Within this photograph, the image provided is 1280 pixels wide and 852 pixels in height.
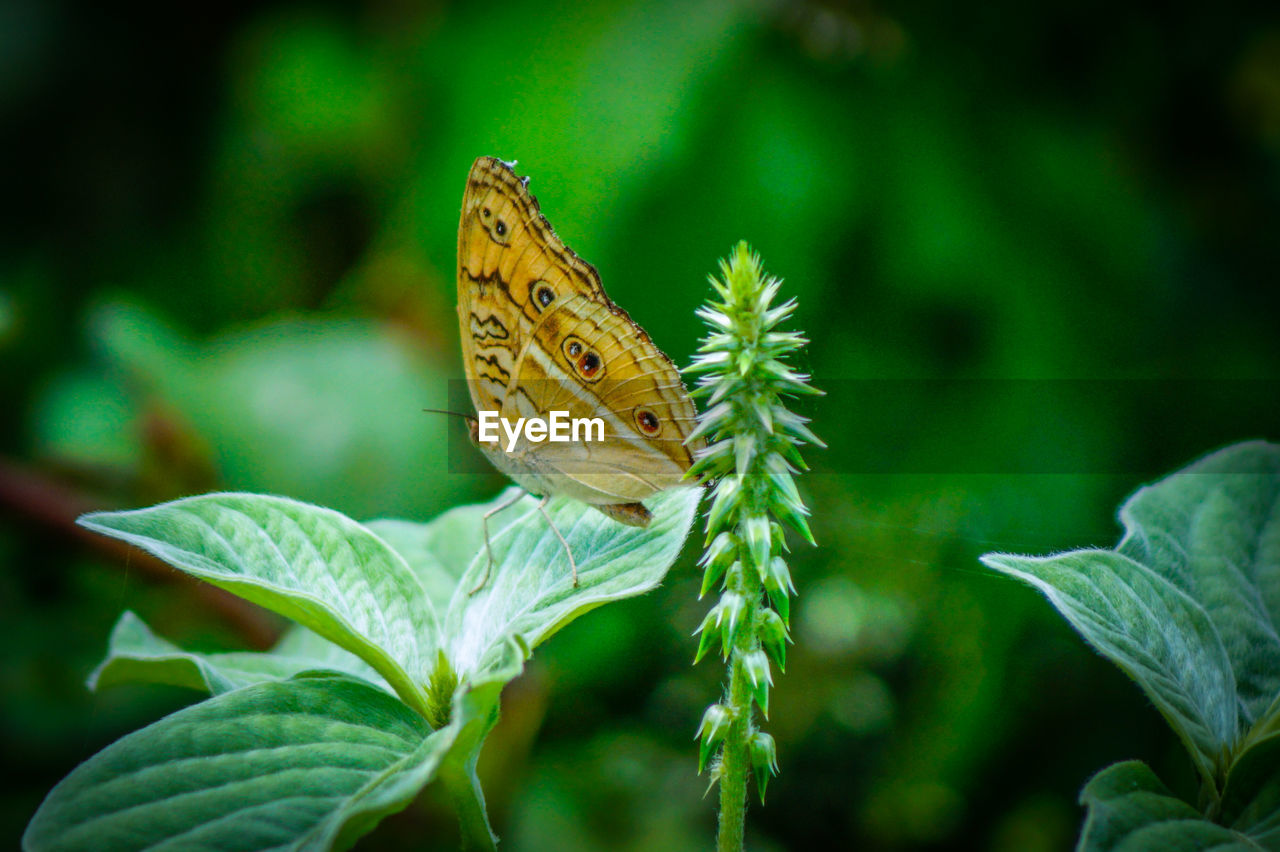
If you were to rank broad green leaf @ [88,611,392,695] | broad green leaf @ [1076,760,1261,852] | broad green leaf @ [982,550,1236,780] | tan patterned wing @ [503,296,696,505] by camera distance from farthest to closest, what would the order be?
tan patterned wing @ [503,296,696,505] < broad green leaf @ [88,611,392,695] < broad green leaf @ [982,550,1236,780] < broad green leaf @ [1076,760,1261,852]

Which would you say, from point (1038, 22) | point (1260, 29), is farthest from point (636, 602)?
point (1260, 29)

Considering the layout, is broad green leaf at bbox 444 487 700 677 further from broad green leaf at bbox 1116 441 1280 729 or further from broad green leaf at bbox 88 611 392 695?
broad green leaf at bbox 1116 441 1280 729

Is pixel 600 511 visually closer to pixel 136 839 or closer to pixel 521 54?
pixel 136 839

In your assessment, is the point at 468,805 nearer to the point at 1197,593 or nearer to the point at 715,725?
the point at 715,725

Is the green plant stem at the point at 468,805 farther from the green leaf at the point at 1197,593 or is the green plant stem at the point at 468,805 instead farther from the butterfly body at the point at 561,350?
the green leaf at the point at 1197,593

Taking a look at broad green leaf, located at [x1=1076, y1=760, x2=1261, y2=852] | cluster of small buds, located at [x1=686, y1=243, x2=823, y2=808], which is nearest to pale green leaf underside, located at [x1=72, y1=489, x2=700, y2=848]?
cluster of small buds, located at [x1=686, y1=243, x2=823, y2=808]

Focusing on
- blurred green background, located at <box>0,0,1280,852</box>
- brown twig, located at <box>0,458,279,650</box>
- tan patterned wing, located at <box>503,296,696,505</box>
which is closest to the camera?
tan patterned wing, located at <box>503,296,696,505</box>

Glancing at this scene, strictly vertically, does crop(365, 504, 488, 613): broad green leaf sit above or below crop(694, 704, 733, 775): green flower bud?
above
